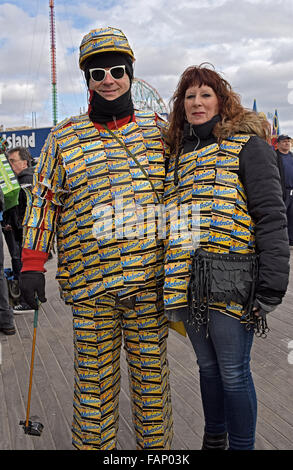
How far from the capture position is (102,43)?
171cm

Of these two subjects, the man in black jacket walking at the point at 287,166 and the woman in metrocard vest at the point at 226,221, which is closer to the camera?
the woman in metrocard vest at the point at 226,221

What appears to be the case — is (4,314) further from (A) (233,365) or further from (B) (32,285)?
(A) (233,365)

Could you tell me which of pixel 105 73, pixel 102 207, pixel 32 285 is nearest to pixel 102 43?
pixel 105 73

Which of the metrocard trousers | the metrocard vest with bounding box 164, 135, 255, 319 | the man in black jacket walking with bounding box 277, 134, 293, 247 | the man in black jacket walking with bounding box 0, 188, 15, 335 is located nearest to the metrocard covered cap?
the metrocard vest with bounding box 164, 135, 255, 319

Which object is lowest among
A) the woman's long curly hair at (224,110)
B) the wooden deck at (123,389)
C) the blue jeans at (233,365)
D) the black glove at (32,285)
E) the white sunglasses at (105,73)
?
the wooden deck at (123,389)

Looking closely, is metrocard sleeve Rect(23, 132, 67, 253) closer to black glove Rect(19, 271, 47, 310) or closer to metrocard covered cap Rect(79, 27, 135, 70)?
black glove Rect(19, 271, 47, 310)

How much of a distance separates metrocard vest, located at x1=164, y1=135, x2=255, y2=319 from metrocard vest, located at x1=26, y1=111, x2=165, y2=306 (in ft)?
0.43

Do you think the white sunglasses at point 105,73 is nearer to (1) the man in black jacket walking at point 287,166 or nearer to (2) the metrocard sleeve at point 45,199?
(2) the metrocard sleeve at point 45,199

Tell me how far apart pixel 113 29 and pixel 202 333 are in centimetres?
140

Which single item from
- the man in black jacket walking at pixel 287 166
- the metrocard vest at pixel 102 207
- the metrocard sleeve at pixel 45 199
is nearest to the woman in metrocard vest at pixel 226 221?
the metrocard vest at pixel 102 207

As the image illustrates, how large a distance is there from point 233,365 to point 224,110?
42.5 inches

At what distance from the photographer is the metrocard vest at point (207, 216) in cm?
162

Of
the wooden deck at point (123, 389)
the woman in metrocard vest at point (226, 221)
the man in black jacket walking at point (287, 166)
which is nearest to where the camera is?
the woman in metrocard vest at point (226, 221)

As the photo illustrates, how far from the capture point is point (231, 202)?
5.31 feet
